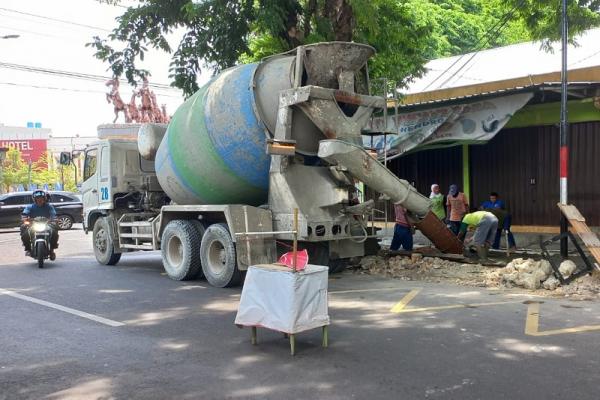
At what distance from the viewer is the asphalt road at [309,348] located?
4371 millimetres

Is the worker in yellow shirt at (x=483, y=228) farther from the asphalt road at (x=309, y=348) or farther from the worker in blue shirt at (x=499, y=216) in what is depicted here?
the asphalt road at (x=309, y=348)

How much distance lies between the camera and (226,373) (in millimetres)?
4770

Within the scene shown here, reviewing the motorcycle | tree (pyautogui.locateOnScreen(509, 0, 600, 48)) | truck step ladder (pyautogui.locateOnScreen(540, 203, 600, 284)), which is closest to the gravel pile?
truck step ladder (pyautogui.locateOnScreen(540, 203, 600, 284))

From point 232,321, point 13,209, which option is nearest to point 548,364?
point 232,321

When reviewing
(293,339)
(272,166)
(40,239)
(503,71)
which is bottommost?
(293,339)

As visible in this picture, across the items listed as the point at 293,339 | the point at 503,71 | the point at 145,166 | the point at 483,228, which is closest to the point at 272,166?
the point at 293,339

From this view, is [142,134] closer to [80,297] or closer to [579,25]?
[80,297]

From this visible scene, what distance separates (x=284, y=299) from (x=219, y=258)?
14.3 feet

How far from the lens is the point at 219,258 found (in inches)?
369

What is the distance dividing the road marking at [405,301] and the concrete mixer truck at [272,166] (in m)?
1.44

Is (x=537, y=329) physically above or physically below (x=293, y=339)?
below

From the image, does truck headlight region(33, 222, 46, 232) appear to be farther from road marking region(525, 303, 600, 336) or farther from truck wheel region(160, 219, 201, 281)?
road marking region(525, 303, 600, 336)

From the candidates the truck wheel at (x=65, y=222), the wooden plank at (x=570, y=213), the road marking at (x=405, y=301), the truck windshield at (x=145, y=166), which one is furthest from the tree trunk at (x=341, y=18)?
the truck wheel at (x=65, y=222)

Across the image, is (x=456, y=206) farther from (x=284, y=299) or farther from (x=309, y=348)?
(x=284, y=299)
